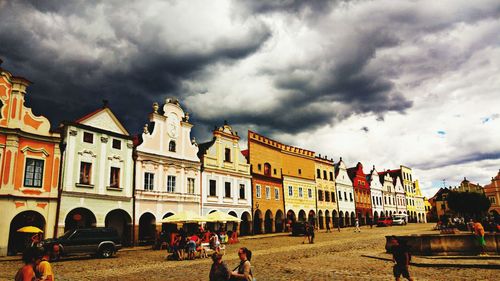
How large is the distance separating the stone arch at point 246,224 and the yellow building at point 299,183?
7112mm

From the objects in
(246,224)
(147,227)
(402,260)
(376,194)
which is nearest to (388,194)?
(376,194)

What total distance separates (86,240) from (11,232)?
24.2ft

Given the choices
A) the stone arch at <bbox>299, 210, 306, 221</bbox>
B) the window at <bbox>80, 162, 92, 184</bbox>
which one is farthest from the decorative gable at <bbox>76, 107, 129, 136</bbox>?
the stone arch at <bbox>299, 210, 306, 221</bbox>

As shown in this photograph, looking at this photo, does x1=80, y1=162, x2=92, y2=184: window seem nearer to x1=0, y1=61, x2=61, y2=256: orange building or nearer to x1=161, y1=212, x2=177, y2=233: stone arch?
x1=0, y1=61, x2=61, y2=256: orange building

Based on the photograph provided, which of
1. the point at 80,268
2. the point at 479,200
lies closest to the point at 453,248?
the point at 80,268

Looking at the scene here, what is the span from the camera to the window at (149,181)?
3157 cm

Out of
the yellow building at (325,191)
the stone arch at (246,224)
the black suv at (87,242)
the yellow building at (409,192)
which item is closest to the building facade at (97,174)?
the black suv at (87,242)

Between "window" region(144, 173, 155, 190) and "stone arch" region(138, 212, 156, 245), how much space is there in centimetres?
218

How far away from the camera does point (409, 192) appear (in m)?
83.5

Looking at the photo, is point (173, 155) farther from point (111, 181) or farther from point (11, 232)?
point (11, 232)

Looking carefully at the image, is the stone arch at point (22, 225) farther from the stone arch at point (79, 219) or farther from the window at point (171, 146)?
the window at point (171, 146)

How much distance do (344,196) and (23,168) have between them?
46.7 m

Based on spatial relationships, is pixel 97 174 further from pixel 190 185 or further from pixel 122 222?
pixel 190 185

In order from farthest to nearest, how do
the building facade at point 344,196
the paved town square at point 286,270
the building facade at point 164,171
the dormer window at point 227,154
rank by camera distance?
the building facade at point 344,196
the dormer window at point 227,154
the building facade at point 164,171
the paved town square at point 286,270
